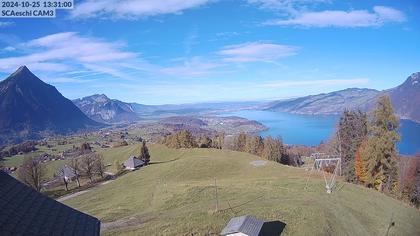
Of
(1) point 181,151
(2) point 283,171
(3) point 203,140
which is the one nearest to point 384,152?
(2) point 283,171

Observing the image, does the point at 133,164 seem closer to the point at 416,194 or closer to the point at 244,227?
the point at 416,194

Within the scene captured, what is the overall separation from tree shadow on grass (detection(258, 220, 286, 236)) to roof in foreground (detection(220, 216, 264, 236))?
4482 millimetres

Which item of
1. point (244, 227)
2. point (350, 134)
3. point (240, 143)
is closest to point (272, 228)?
point (244, 227)

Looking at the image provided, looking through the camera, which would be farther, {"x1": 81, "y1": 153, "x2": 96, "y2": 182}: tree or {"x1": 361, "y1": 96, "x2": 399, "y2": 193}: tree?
{"x1": 81, "y1": 153, "x2": 96, "y2": 182}: tree

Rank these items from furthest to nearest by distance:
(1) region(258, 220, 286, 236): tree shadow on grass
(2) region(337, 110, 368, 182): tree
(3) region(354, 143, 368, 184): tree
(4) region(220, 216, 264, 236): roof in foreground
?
(2) region(337, 110, 368, 182): tree, (3) region(354, 143, 368, 184): tree, (1) region(258, 220, 286, 236): tree shadow on grass, (4) region(220, 216, 264, 236): roof in foreground

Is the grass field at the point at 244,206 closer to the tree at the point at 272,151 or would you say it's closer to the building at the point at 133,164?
the building at the point at 133,164

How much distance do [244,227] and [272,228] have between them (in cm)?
839

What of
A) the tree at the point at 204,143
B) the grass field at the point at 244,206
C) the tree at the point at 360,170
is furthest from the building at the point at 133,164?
A: the tree at the point at 360,170

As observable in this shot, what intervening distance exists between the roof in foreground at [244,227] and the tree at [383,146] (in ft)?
135

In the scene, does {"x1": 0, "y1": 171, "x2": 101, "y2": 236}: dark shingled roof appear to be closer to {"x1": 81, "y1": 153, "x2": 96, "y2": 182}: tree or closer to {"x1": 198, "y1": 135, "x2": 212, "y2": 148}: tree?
{"x1": 81, "y1": 153, "x2": 96, "y2": 182}: tree

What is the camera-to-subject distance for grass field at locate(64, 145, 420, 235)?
38.2 meters

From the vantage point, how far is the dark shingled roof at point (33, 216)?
1691cm

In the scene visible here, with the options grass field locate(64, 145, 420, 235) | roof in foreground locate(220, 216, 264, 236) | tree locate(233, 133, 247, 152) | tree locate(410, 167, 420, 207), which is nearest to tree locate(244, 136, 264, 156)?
tree locate(233, 133, 247, 152)

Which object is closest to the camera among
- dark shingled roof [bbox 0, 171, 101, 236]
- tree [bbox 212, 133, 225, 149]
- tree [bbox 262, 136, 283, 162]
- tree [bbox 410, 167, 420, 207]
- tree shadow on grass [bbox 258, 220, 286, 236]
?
dark shingled roof [bbox 0, 171, 101, 236]
